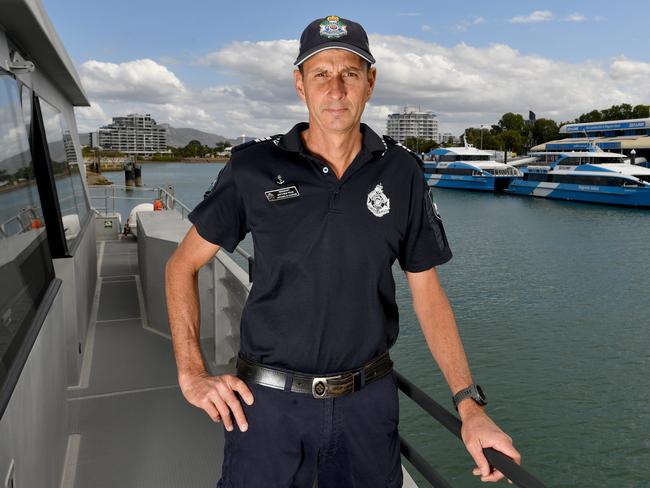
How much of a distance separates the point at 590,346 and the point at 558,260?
33.0 feet

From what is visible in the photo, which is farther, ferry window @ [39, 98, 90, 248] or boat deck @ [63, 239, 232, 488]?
ferry window @ [39, 98, 90, 248]

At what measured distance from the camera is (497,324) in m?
14.5

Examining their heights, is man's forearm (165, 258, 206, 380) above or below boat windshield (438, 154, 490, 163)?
above

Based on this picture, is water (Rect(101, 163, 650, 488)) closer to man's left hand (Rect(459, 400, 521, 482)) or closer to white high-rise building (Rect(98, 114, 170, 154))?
man's left hand (Rect(459, 400, 521, 482))

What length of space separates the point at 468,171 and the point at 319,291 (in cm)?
5516

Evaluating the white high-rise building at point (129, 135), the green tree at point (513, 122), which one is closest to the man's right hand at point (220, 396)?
the green tree at point (513, 122)

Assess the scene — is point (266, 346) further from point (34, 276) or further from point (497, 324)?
point (497, 324)

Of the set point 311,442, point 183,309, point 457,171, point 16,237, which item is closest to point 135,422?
point 16,237

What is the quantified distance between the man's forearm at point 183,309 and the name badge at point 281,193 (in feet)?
1.12

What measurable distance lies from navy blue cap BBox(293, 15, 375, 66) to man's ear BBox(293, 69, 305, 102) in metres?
0.11

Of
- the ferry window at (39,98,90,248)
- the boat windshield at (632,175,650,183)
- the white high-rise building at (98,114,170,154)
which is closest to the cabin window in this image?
the boat windshield at (632,175,650,183)

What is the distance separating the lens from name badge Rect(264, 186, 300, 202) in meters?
1.60

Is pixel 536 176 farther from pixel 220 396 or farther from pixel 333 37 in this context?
pixel 220 396

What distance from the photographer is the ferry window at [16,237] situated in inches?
85.4
